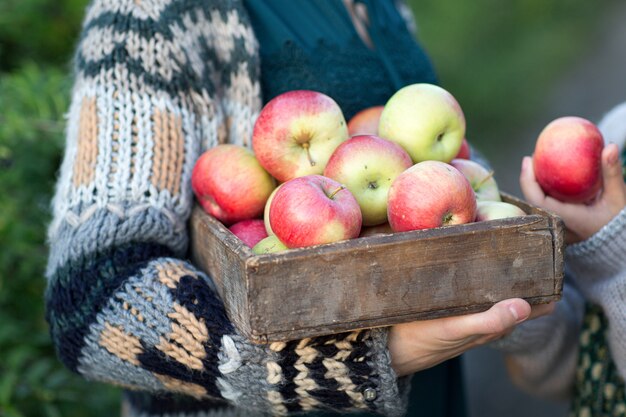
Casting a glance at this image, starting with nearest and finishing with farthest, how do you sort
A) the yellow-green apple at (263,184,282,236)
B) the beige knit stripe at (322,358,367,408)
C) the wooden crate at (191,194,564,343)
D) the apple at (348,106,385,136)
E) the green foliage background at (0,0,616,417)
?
the wooden crate at (191,194,564,343) → the beige knit stripe at (322,358,367,408) → the yellow-green apple at (263,184,282,236) → the apple at (348,106,385,136) → the green foliage background at (0,0,616,417)

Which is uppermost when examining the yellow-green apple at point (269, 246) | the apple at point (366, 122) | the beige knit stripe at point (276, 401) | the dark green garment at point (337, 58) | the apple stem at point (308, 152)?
the dark green garment at point (337, 58)

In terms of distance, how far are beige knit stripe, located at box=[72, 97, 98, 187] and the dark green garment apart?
371 mm

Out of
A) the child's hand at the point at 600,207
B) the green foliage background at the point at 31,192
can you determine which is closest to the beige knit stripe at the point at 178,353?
the green foliage background at the point at 31,192

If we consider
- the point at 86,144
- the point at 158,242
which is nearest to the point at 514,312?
the point at 158,242

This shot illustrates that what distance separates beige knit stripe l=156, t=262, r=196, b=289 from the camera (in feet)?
3.99

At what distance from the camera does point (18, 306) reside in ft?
6.25

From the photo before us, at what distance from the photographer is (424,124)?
1.32 m

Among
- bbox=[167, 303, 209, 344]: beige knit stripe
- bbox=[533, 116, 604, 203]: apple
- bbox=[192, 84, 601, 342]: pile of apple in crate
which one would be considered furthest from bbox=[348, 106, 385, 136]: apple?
bbox=[167, 303, 209, 344]: beige knit stripe

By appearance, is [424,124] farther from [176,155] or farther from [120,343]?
[120,343]

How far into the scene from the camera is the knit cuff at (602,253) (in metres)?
1.48

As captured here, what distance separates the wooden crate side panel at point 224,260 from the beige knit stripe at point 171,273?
0.05 meters

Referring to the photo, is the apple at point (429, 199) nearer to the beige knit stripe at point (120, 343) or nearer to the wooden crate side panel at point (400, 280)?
the wooden crate side panel at point (400, 280)

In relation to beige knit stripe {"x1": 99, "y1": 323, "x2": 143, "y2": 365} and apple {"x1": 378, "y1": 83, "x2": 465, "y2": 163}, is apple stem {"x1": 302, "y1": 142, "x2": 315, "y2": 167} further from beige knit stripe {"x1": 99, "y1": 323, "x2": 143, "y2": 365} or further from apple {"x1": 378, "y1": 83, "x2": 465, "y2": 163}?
beige knit stripe {"x1": 99, "y1": 323, "x2": 143, "y2": 365}

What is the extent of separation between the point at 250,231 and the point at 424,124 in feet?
1.18
